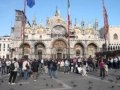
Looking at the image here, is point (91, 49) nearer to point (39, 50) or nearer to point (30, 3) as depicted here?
point (39, 50)

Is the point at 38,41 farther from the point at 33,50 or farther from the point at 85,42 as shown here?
the point at 85,42

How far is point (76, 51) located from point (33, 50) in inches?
472

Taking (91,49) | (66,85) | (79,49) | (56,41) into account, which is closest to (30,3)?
(66,85)

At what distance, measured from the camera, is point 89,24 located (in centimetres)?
7394

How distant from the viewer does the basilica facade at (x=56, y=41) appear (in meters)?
68.4

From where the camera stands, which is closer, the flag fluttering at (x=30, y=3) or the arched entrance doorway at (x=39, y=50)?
the flag fluttering at (x=30, y=3)

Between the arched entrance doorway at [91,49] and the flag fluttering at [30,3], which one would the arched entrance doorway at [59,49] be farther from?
the flag fluttering at [30,3]

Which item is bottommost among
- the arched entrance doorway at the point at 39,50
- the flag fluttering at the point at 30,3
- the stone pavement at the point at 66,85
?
the stone pavement at the point at 66,85

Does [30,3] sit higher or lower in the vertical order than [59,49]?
higher

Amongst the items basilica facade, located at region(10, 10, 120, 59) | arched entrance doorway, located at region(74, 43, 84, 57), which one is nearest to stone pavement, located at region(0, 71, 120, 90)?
basilica facade, located at region(10, 10, 120, 59)

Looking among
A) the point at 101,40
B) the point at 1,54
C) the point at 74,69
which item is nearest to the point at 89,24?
the point at 101,40

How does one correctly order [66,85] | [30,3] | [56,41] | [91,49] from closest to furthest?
[66,85]
[30,3]
[56,41]
[91,49]

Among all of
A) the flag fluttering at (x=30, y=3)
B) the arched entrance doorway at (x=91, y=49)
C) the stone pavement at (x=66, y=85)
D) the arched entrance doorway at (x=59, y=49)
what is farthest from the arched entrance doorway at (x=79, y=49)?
the stone pavement at (x=66, y=85)

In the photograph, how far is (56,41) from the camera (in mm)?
69438
